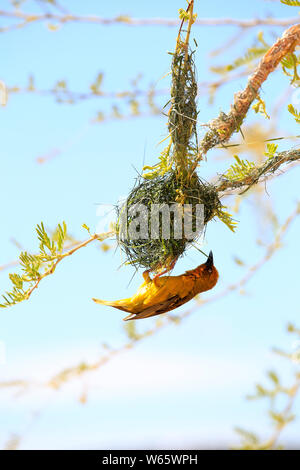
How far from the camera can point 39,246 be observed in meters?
0.86

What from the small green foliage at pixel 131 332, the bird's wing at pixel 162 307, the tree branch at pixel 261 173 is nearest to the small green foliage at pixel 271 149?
the tree branch at pixel 261 173

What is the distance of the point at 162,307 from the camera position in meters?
0.84

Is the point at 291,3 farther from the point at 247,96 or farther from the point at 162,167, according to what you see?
the point at 162,167

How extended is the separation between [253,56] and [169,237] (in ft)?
1.36

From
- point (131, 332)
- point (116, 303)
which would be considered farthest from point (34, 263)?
point (131, 332)

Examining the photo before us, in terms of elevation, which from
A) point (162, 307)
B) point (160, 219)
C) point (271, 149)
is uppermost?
point (271, 149)

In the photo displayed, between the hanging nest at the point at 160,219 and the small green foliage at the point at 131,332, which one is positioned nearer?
the hanging nest at the point at 160,219

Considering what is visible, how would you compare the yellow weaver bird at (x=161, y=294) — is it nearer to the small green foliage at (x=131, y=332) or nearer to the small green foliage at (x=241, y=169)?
the small green foliage at (x=241, y=169)

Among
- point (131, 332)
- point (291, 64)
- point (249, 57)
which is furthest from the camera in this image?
point (131, 332)

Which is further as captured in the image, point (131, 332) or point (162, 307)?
point (131, 332)

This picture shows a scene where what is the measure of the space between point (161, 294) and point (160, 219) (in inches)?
4.9

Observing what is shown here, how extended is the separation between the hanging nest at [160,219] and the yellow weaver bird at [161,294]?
4 cm

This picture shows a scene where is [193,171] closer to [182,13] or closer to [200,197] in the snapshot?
[200,197]

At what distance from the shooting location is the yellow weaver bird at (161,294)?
0.83 meters
